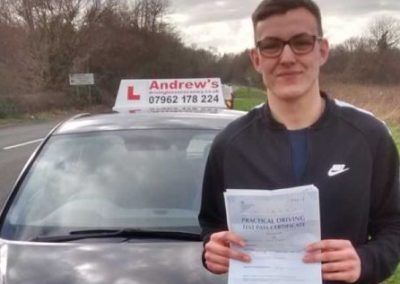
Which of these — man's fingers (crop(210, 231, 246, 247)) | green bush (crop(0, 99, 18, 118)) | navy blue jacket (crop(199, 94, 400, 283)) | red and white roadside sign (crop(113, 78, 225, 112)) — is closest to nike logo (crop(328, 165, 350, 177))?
navy blue jacket (crop(199, 94, 400, 283))

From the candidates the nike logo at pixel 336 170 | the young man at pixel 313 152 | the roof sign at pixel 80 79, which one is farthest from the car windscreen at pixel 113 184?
the roof sign at pixel 80 79

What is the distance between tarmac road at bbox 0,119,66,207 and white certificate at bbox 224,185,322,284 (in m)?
6.63

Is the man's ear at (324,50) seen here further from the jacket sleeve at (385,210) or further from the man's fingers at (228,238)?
the man's fingers at (228,238)

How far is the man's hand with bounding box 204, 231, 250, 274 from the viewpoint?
214 cm

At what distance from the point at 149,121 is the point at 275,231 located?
2419mm

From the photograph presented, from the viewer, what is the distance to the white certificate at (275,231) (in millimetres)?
2070

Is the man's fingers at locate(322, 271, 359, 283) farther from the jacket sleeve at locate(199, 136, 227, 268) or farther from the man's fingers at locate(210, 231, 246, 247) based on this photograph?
the jacket sleeve at locate(199, 136, 227, 268)

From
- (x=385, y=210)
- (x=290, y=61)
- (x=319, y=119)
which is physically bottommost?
(x=385, y=210)

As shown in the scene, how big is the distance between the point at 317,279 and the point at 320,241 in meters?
0.11

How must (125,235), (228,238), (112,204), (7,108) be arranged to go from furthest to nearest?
(7,108) < (112,204) < (125,235) < (228,238)

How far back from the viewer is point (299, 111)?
2203mm

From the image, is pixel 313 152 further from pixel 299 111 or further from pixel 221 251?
pixel 221 251

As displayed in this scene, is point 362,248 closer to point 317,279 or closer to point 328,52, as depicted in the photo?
point 317,279

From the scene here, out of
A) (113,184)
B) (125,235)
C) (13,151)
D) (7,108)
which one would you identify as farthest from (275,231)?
(7,108)
